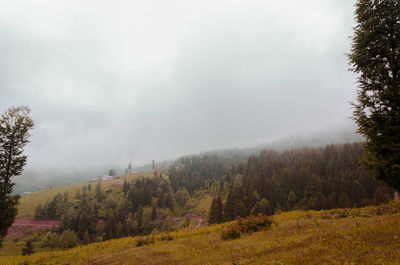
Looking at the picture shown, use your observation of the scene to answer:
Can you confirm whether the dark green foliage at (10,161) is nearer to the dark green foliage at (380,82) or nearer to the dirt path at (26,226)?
the dark green foliage at (380,82)

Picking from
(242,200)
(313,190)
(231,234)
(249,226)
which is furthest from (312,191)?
(231,234)

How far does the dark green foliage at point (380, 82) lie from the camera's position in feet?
54.0

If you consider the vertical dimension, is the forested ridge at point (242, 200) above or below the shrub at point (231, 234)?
below

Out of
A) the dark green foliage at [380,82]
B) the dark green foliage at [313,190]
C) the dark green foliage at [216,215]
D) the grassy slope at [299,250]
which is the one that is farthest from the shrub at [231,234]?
the dark green foliage at [216,215]

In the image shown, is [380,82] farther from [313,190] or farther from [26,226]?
[26,226]

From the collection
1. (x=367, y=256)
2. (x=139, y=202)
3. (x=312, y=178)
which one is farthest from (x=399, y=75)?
(x=139, y=202)

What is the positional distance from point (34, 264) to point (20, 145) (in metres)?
12.9

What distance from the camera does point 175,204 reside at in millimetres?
178875

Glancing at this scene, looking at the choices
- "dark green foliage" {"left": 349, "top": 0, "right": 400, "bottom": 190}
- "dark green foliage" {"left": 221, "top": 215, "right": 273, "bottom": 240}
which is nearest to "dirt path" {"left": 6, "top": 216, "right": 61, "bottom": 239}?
"dark green foliage" {"left": 221, "top": 215, "right": 273, "bottom": 240}

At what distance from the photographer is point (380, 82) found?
58.6ft

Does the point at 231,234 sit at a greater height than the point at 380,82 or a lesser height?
lesser

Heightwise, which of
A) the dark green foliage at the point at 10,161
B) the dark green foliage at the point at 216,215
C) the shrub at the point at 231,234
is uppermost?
the dark green foliage at the point at 10,161

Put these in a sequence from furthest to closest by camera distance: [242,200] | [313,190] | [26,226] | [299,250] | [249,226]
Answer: [26,226]
[313,190]
[242,200]
[249,226]
[299,250]

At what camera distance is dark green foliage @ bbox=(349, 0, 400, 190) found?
16.5m
